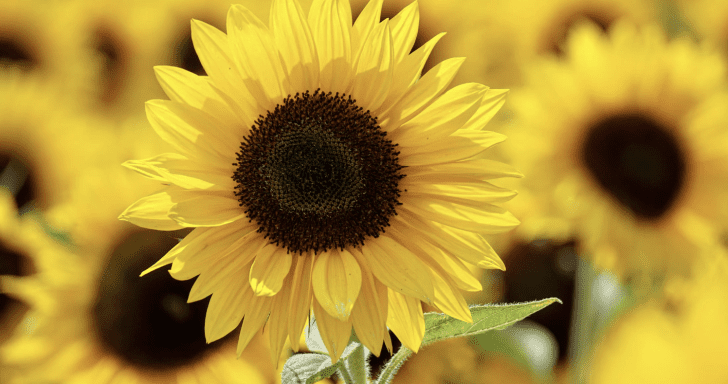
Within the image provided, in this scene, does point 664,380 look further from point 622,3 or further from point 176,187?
point 622,3

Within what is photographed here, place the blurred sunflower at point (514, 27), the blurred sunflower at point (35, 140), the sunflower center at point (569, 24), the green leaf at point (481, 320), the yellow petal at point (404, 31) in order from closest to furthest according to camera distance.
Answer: the green leaf at point (481, 320)
the yellow petal at point (404, 31)
the blurred sunflower at point (35, 140)
the blurred sunflower at point (514, 27)
the sunflower center at point (569, 24)

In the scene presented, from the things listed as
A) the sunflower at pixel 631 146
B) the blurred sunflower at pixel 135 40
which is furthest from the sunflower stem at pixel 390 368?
the blurred sunflower at pixel 135 40

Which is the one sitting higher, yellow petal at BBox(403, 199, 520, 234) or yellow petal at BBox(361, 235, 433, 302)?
yellow petal at BBox(403, 199, 520, 234)

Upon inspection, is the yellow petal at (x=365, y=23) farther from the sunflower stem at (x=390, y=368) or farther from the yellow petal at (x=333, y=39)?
the sunflower stem at (x=390, y=368)

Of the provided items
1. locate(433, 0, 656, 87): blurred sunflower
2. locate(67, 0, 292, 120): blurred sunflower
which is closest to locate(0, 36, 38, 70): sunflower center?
locate(67, 0, 292, 120): blurred sunflower

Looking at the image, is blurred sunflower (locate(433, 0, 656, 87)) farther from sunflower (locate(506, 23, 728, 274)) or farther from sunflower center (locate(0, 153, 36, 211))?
sunflower center (locate(0, 153, 36, 211))

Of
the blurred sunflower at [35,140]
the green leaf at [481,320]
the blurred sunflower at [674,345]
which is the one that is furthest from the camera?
the blurred sunflower at [35,140]
